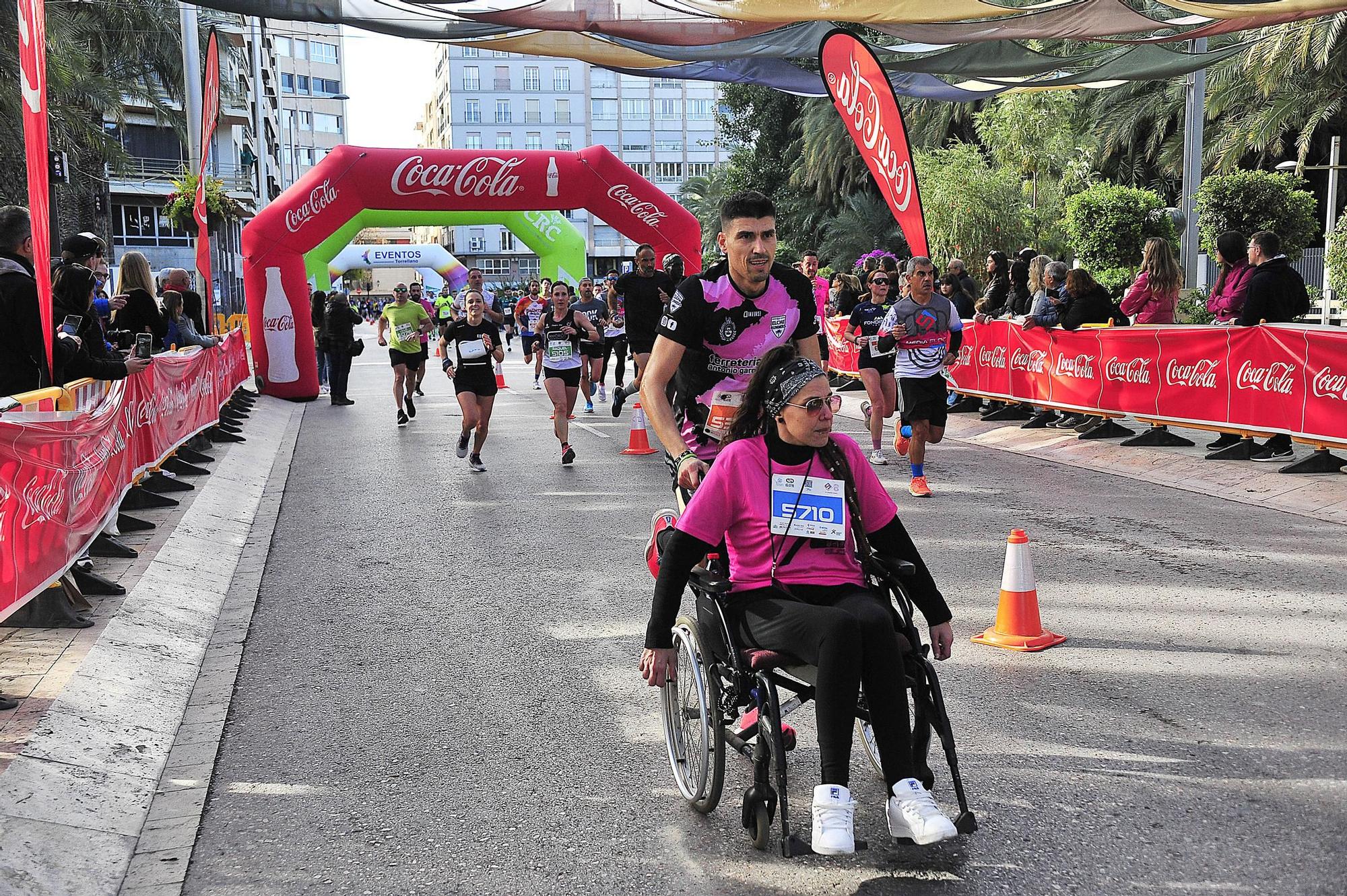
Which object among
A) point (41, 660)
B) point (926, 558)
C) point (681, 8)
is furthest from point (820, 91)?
point (41, 660)

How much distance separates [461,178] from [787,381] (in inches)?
764

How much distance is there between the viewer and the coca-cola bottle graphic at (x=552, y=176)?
74.2 feet

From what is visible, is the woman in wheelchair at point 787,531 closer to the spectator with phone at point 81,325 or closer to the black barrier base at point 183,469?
the spectator with phone at point 81,325

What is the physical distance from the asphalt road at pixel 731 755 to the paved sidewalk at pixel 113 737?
258mm

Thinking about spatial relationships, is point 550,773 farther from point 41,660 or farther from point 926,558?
point 926,558

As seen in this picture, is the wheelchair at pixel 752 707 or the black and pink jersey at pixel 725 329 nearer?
the wheelchair at pixel 752 707

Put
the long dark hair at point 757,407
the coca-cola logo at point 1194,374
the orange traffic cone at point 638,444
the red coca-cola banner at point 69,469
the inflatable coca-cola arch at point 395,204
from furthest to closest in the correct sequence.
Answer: the inflatable coca-cola arch at point 395,204 → the orange traffic cone at point 638,444 → the coca-cola logo at point 1194,374 → the red coca-cola banner at point 69,469 → the long dark hair at point 757,407

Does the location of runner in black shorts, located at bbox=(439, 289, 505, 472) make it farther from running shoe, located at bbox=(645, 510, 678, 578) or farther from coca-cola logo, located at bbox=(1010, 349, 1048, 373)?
running shoe, located at bbox=(645, 510, 678, 578)

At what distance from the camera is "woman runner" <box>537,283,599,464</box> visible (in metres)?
13.0

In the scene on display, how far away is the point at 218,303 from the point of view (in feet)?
153

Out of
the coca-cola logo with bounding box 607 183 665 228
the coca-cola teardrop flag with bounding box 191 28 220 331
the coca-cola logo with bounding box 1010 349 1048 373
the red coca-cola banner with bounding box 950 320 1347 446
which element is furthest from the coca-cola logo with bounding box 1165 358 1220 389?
the coca-cola teardrop flag with bounding box 191 28 220 331

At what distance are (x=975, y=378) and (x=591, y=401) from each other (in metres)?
6.02

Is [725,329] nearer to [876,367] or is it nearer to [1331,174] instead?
[876,367]

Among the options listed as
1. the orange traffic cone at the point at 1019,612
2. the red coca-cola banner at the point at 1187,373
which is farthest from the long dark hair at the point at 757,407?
the red coca-cola banner at the point at 1187,373
